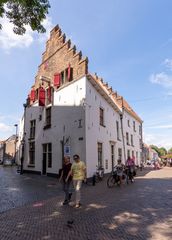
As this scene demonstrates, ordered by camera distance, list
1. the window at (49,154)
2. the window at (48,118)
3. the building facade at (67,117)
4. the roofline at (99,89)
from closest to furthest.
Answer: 1. the building facade at (67,117)
2. the roofline at (99,89)
3. the window at (49,154)
4. the window at (48,118)

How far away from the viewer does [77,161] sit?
759 centimetres

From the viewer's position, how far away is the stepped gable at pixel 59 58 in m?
16.9

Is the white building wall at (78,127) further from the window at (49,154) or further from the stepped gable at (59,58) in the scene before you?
the stepped gable at (59,58)

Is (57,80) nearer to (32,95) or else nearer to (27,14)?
(32,95)

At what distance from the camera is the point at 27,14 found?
6.53m

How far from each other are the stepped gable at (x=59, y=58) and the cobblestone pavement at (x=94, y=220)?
1080cm

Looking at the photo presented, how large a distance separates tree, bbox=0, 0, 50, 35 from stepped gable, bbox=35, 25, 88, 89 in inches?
369

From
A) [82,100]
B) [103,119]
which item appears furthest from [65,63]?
[103,119]

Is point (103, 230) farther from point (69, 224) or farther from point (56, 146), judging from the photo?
point (56, 146)

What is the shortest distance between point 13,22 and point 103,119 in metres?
13.4

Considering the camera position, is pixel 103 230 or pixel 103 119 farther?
Result: pixel 103 119

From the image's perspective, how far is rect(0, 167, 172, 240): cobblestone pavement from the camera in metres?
4.84

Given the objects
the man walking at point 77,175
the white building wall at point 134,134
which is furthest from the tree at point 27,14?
the white building wall at point 134,134

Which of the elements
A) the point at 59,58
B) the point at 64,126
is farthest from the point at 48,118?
the point at 59,58
